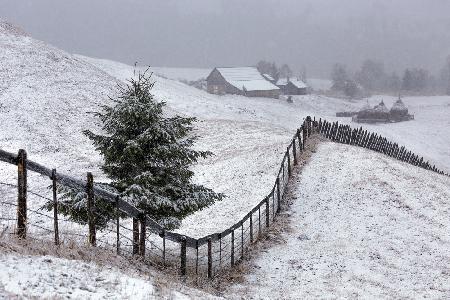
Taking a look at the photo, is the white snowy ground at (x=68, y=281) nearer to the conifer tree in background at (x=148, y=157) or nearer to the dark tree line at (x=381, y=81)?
the conifer tree in background at (x=148, y=157)

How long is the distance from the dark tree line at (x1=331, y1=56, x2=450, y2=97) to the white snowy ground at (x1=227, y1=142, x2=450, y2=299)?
4340 inches

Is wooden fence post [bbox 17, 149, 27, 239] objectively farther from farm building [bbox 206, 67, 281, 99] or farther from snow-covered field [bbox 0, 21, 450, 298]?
farm building [bbox 206, 67, 281, 99]

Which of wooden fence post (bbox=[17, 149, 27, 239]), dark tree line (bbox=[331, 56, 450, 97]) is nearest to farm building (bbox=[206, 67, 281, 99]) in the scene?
dark tree line (bbox=[331, 56, 450, 97])

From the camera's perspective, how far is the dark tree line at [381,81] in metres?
142

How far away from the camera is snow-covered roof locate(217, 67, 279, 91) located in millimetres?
91625

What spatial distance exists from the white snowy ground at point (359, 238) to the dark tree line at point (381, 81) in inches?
4340

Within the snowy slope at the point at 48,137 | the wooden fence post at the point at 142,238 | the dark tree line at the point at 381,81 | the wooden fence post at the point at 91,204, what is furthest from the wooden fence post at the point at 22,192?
the dark tree line at the point at 381,81

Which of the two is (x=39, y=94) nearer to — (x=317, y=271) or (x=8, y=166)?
(x=8, y=166)

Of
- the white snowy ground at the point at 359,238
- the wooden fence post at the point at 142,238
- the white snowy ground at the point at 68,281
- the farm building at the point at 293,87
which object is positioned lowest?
→ the white snowy ground at the point at 359,238

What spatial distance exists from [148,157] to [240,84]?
80890mm

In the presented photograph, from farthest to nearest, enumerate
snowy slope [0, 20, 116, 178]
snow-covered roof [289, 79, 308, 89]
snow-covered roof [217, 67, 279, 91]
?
snow-covered roof [289, 79, 308, 89]
snow-covered roof [217, 67, 279, 91]
snowy slope [0, 20, 116, 178]

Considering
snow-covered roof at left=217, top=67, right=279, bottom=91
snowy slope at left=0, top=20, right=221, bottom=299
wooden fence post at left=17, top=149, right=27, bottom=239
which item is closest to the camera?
snowy slope at left=0, top=20, right=221, bottom=299

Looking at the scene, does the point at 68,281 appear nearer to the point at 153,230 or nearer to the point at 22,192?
the point at 22,192

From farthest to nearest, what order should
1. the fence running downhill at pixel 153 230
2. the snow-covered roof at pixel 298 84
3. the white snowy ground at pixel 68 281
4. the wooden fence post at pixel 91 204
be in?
the snow-covered roof at pixel 298 84 < the wooden fence post at pixel 91 204 < the fence running downhill at pixel 153 230 < the white snowy ground at pixel 68 281
